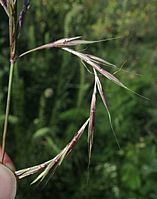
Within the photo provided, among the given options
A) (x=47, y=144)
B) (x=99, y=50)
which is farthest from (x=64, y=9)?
(x=47, y=144)

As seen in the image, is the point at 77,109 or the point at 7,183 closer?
the point at 7,183

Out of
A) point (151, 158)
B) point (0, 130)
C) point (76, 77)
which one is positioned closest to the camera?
point (0, 130)

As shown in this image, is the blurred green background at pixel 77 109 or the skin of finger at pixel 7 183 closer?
the skin of finger at pixel 7 183

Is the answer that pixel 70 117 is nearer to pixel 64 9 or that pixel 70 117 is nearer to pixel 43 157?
pixel 43 157

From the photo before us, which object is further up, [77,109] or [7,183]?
[7,183]

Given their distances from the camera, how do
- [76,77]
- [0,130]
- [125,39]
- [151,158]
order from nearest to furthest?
1. [0,130]
2. [151,158]
3. [76,77]
4. [125,39]
